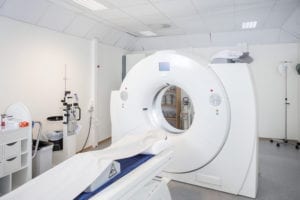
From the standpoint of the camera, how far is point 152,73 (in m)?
2.46

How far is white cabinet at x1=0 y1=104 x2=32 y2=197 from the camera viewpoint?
231 centimetres

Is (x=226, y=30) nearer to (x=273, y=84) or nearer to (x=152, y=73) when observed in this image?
(x=273, y=84)

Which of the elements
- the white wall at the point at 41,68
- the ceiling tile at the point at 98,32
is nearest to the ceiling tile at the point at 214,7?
the ceiling tile at the point at 98,32

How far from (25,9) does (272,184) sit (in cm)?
371

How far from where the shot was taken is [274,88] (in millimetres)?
4758

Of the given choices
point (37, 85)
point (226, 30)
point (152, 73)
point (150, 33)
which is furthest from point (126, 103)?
point (226, 30)

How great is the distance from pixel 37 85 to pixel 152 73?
180cm

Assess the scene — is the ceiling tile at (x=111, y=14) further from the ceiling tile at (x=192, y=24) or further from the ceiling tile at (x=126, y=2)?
the ceiling tile at (x=192, y=24)

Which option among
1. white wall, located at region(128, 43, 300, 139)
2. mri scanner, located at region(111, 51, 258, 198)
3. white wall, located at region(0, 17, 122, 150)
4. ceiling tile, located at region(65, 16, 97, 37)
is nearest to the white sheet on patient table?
mri scanner, located at region(111, 51, 258, 198)

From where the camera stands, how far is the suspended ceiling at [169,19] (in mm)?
3045

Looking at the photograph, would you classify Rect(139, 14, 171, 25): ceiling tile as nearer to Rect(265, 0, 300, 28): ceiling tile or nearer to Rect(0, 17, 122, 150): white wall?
Rect(0, 17, 122, 150): white wall

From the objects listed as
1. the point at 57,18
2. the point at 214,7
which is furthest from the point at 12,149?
the point at 214,7

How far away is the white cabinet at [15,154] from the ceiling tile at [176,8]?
2.28 meters

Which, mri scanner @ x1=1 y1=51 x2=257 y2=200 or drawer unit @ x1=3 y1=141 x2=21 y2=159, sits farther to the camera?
drawer unit @ x1=3 y1=141 x2=21 y2=159
